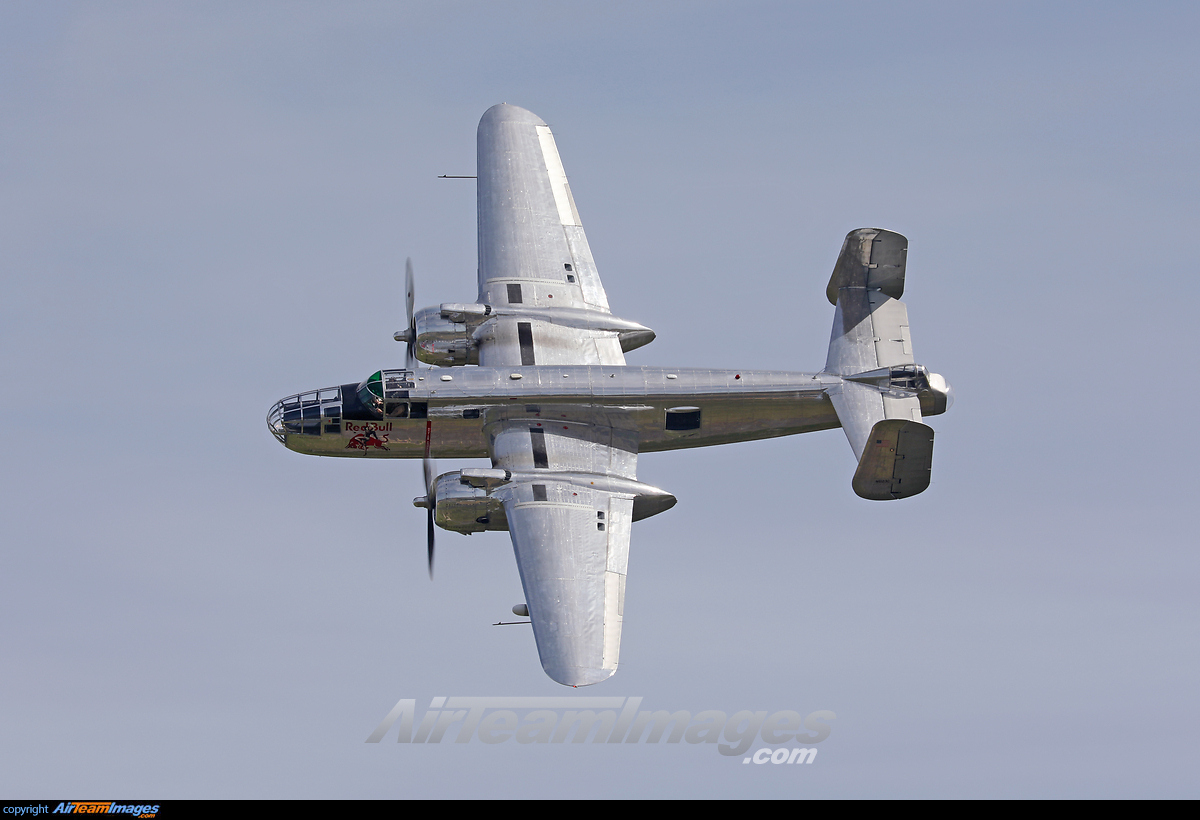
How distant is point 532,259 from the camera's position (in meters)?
47.7

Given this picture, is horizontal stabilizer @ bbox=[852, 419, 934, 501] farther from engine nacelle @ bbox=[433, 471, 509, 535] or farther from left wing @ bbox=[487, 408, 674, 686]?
engine nacelle @ bbox=[433, 471, 509, 535]

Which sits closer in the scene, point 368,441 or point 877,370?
point 368,441

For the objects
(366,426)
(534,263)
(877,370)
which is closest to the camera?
(366,426)

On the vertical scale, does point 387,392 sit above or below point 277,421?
above

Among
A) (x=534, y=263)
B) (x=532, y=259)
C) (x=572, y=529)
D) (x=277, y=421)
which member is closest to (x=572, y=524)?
(x=572, y=529)

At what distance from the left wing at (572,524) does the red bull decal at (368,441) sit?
9.19 feet

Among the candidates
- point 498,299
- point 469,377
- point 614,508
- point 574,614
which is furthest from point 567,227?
point 574,614

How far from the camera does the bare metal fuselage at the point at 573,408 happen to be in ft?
142

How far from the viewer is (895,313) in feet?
150

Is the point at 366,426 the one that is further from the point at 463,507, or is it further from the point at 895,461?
the point at 895,461

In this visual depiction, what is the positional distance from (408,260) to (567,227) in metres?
A: 4.64

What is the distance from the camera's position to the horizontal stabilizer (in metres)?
41.6

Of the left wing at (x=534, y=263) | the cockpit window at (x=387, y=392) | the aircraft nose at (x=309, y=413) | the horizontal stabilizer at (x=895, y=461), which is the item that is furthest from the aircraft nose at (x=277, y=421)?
the horizontal stabilizer at (x=895, y=461)

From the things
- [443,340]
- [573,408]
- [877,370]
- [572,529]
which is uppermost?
[443,340]
